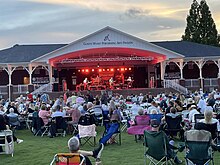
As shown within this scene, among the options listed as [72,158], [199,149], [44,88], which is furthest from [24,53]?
[72,158]

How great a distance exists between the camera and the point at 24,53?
127 feet

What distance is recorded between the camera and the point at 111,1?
33750mm

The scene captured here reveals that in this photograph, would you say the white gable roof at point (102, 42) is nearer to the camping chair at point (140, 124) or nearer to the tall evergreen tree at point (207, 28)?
the camping chair at point (140, 124)

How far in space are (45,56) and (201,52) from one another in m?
13.7

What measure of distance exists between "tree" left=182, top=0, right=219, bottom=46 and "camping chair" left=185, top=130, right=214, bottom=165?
177ft

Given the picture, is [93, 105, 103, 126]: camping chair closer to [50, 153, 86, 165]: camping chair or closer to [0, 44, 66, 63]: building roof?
[50, 153, 86, 165]: camping chair

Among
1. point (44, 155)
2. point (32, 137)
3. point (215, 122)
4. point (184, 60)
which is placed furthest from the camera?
point (184, 60)

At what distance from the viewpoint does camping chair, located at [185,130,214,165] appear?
7730 millimetres

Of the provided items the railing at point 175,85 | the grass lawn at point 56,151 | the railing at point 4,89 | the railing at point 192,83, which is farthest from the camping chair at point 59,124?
the railing at point 192,83

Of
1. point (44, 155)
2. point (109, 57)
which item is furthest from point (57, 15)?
point (44, 155)

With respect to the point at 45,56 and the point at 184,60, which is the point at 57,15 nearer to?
the point at 45,56

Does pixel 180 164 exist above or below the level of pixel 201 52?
below

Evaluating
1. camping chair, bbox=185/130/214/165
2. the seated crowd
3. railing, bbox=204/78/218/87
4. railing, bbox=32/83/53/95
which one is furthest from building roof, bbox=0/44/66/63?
camping chair, bbox=185/130/214/165

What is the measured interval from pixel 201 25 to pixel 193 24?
3.69 feet
